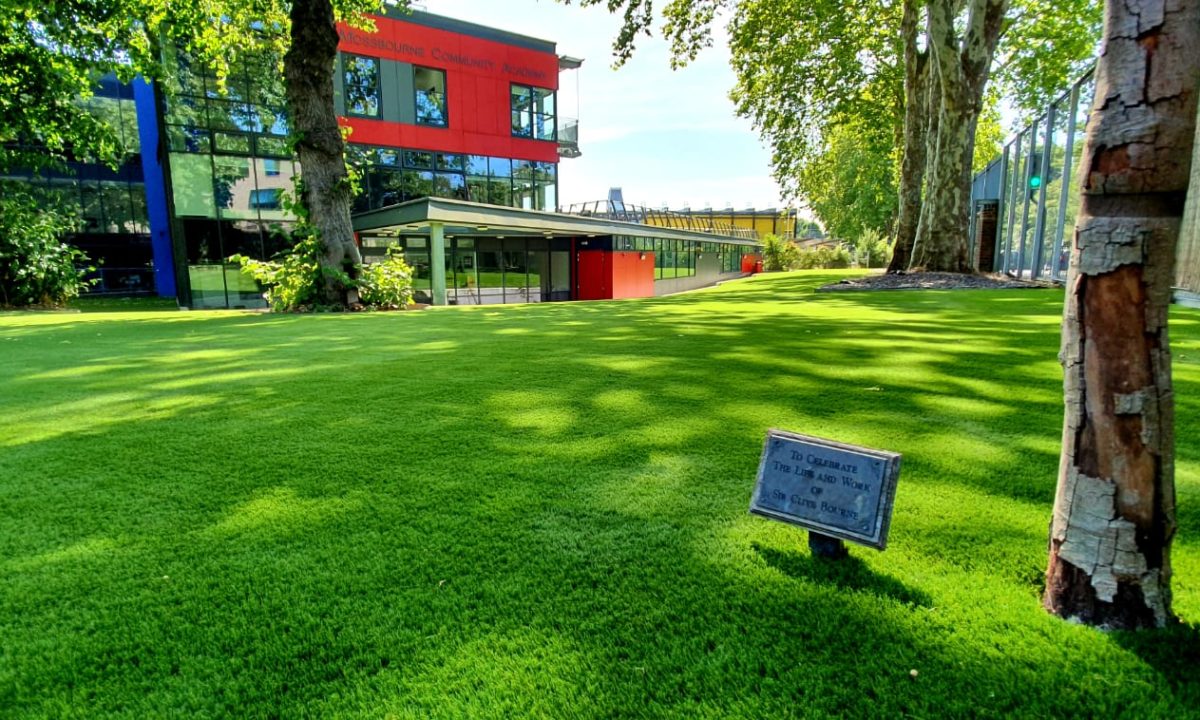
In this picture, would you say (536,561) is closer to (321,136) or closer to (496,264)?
(321,136)

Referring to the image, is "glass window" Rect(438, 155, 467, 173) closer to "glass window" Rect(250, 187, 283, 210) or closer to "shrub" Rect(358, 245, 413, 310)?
"glass window" Rect(250, 187, 283, 210)

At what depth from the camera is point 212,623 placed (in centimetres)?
172

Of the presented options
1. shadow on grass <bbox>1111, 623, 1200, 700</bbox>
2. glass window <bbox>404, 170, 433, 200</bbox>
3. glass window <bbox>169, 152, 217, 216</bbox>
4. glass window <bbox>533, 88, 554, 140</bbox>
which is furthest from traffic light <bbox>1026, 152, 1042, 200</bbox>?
glass window <bbox>169, 152, 217, 216</bbox>

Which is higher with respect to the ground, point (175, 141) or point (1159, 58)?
point (175, 141)

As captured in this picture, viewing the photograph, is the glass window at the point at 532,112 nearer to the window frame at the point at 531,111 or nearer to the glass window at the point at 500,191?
the window frame at the point at 531,111

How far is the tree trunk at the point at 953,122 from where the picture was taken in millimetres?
13648

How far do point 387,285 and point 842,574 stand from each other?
12609 millimetres

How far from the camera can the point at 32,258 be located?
621 inches

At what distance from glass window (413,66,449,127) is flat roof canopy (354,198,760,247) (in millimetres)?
4533

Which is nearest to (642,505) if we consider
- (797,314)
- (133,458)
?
(133,458)

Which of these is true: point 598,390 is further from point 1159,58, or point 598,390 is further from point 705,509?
point 1159,58

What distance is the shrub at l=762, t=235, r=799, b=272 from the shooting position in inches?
1715

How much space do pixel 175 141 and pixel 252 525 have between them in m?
20.8

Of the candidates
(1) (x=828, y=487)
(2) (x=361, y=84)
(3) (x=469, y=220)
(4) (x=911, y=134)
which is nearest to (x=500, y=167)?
(2) (x=361, y=84)
